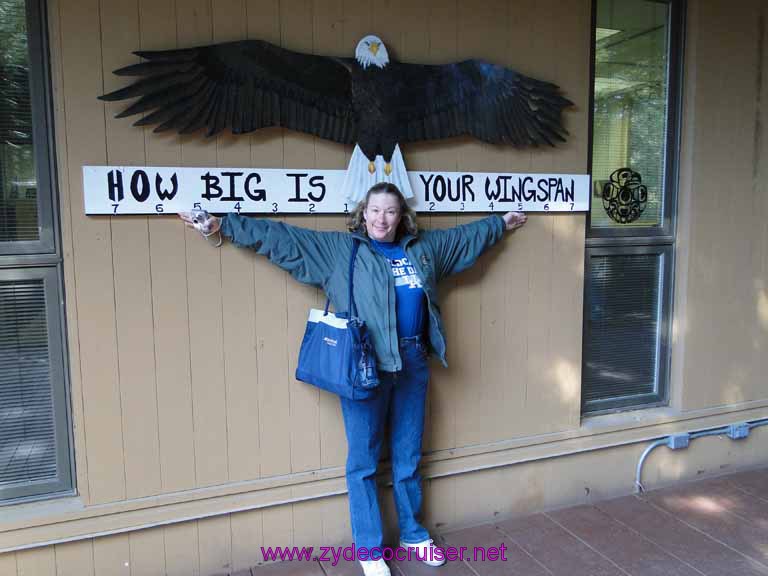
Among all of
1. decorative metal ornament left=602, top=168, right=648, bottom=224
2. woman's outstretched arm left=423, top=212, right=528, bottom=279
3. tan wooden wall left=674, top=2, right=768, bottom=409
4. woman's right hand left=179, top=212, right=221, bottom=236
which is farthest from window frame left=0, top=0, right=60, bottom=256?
tan wooden wall left=674, top=2, right=768, bottom=409

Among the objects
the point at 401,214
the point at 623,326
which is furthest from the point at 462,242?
the point at 623,326

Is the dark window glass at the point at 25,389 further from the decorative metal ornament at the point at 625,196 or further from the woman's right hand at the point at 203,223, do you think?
the decorative metal ornament at the point at 625,196

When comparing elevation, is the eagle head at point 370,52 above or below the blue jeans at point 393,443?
above

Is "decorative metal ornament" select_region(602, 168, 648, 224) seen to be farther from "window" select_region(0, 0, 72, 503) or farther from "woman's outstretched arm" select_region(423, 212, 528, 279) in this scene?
"window" select_region(0, 0, 72, 503)

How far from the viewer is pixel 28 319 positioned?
214 cm

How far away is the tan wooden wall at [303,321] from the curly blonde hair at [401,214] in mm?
115

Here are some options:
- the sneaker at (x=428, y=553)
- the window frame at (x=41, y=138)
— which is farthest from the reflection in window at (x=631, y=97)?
the window frame at (x=41, y=138)

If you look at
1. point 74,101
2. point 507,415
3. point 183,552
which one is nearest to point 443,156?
point 507,415

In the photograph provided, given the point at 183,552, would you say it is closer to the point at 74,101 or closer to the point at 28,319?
the point at 28,319

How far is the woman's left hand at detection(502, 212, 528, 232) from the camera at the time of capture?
2680mm

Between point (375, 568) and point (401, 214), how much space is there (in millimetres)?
1342

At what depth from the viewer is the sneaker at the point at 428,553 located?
2.48 metres

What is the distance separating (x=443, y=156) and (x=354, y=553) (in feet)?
5.47

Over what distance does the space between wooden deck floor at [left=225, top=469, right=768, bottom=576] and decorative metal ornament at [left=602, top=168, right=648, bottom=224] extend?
1.40 meters
